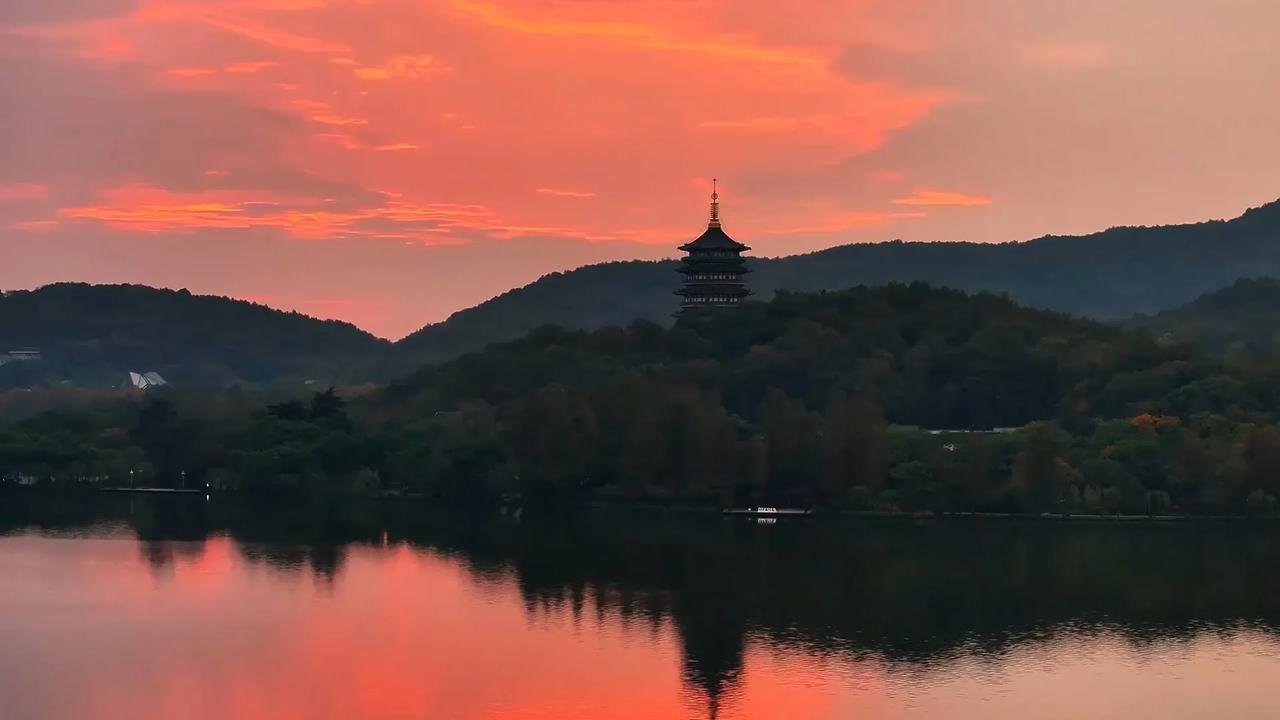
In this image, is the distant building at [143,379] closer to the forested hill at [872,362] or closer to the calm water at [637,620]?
the forested hill at [872,362]

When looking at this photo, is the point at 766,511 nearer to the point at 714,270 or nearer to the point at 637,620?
the point at 637,620

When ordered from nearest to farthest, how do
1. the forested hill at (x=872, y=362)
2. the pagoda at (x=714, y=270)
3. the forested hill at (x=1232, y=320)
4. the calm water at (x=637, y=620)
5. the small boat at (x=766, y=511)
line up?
the calm water at (x=637, y=620) < the small boat at (x=766, y=511) < the forested hill at (x=872, y=362) < the pagoda at (x=714, y=270) < the forested hill at (x=1232, y=320)

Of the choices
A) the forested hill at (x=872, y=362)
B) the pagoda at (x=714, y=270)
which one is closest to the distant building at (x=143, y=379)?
the forested hill at (x=872, y=362)

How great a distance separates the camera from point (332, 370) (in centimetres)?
19988

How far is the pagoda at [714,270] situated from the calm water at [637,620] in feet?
125

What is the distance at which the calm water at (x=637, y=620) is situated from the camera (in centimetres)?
3891

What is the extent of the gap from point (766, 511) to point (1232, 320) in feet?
245

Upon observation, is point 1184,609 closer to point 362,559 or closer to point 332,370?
point 362,559

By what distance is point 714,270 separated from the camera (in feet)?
350

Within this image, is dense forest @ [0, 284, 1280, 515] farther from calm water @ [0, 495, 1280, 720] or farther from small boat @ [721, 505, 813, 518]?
calm water @ [0, 495, 1280, 720]

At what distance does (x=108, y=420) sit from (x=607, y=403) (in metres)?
33.5

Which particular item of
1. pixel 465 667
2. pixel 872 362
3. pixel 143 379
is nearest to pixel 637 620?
pixel 465 667

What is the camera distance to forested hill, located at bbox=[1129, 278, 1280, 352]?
124 m

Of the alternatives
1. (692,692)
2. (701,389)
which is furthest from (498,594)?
(701,389)
